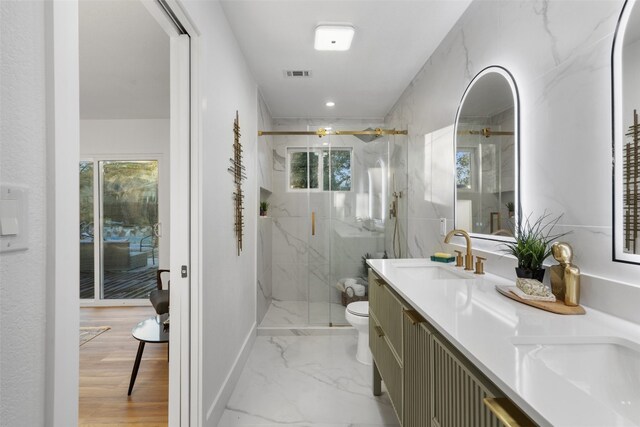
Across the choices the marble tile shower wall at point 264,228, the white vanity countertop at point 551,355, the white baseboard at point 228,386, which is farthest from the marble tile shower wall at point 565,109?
the marble tile shower wall at point 264,228

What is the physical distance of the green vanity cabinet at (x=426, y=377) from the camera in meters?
0.72

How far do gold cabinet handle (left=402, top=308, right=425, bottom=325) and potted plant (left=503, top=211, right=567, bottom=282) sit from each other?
45cm

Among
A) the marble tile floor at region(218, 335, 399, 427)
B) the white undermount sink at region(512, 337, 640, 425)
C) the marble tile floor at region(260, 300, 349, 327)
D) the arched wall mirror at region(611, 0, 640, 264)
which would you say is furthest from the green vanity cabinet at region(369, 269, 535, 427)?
the marble tile floor at region(260, 300, 349, 327)

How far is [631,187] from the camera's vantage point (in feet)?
3.16

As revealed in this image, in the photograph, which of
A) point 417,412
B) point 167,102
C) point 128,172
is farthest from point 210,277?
point 128,172

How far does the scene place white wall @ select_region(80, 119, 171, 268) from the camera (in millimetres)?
4133

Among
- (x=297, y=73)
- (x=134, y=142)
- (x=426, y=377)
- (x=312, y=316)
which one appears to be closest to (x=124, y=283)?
(x=134, y=142)

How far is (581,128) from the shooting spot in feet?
3.71

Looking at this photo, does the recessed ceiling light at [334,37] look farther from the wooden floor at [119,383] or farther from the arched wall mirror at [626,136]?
the wooden floor at [119,383]

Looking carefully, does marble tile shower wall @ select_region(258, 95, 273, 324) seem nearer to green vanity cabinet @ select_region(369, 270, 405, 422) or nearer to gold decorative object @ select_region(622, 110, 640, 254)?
green vanity cabinet @ select_region(369, 270, 405, 422)

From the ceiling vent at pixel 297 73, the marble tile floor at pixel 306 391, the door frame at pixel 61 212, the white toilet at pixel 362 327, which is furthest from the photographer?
the ceiling vent at pixel 297 73

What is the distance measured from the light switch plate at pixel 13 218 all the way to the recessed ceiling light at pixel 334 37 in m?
1.96

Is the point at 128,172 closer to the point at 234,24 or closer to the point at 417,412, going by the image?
Result: the point at 234,24

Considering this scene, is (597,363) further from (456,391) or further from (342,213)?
(342,213)
